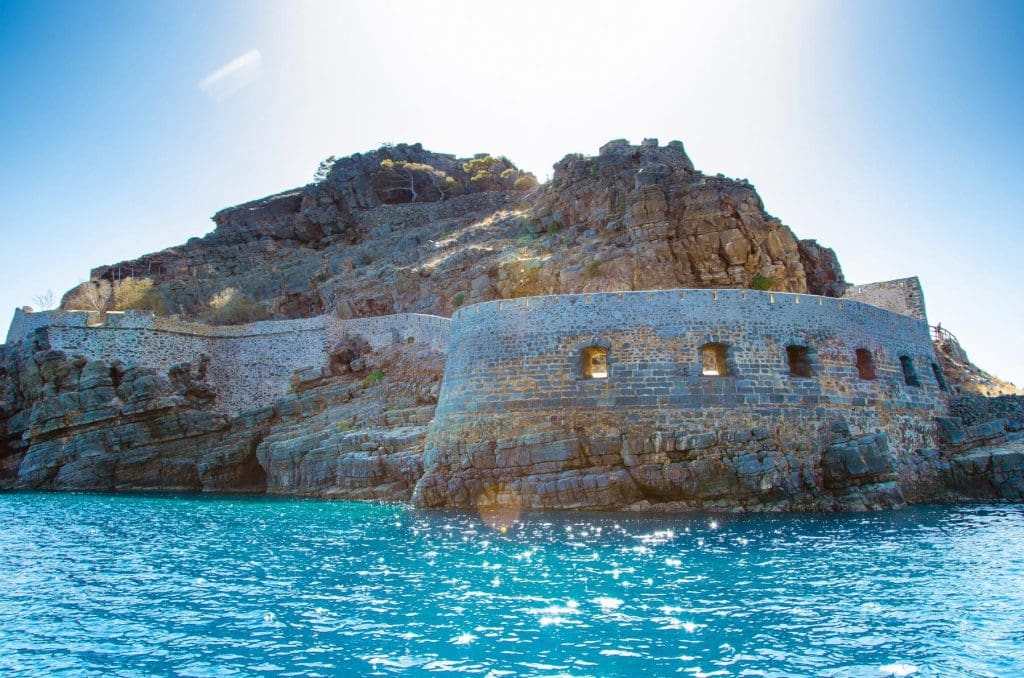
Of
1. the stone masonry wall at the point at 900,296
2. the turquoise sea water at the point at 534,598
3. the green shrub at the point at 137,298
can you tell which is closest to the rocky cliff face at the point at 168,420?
the green shrub at the point at 137,298

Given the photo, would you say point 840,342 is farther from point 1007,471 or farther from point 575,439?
point 575,439

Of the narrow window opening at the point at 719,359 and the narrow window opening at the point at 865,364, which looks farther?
the narrow window opening at the point at 865,364

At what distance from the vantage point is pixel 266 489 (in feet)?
94.8

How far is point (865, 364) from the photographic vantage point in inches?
840

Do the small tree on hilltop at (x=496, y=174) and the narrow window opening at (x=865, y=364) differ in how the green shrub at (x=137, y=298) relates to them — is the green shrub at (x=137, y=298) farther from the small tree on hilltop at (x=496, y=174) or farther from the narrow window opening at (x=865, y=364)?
the narrow window opening at (x=865, y=364)

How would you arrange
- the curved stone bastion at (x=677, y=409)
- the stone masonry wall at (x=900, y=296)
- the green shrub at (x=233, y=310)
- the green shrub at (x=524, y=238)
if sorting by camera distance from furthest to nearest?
the green shrub at (x=233, y=310) → the green shrub at (x=524, y=238) → the stone masonry wall at (x=900, y=296) → the curved stone bastion at (x=677, y=409)

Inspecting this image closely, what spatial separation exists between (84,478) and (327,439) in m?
12.1

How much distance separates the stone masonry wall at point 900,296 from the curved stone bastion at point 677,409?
6210mm

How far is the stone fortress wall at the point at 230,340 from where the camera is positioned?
104 ft

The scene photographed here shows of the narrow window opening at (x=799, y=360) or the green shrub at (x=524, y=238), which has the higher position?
the green shrub at (x=524, y=238)

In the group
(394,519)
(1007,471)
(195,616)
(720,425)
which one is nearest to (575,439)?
(720,425)

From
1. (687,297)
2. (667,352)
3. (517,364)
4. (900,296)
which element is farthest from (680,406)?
(900,296)

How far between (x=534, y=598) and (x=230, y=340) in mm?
29313

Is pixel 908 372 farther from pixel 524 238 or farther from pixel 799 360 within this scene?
pixel 524 238
